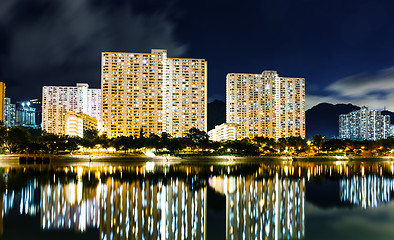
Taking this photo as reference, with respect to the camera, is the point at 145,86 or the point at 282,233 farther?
the point at 145,86

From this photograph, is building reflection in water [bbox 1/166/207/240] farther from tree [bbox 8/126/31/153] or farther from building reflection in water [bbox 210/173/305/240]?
tree [bbox 8/126/31/153]

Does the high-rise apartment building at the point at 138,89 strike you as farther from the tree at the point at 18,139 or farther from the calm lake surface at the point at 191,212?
the calm lake surface at the point at 191,212

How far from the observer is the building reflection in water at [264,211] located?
1692 cm

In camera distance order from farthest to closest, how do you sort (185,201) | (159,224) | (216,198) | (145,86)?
1. (145,86)
2. (216,198)
3. (185,201)
4. (159,224)

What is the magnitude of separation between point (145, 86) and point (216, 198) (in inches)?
5955

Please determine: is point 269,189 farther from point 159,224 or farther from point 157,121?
point 157,121

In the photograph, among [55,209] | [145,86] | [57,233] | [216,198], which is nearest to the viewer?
[57,233]

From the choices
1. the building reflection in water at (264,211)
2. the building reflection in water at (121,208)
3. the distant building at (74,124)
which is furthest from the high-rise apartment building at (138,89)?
the building reflection in water at (264,211)

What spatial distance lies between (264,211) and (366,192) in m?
16.6

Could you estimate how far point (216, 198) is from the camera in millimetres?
27422

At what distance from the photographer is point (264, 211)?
21.6 meters

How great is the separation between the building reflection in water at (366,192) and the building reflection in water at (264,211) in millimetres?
4308

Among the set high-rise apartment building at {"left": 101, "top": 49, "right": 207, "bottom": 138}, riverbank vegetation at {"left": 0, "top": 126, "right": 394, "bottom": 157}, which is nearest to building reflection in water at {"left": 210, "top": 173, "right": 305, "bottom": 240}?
riverbank vegetation at {"left": 0, "top": 126, "right": 394, "bottom": 157}

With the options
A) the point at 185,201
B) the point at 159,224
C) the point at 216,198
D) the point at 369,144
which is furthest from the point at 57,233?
the point at 369,144
